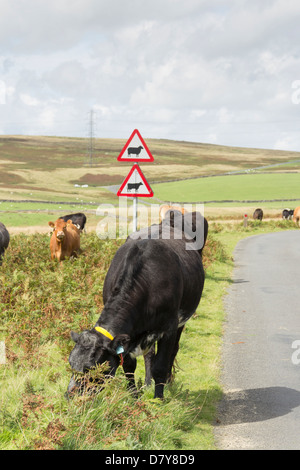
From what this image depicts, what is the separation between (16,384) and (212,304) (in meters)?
7.88

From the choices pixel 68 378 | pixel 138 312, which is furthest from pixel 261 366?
pixel 138 312

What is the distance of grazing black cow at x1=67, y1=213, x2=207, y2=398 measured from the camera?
5.54 metres

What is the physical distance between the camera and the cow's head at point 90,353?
547 cm

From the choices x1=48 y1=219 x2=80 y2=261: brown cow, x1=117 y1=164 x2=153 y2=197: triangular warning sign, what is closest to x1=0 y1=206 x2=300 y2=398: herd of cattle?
x1=117 y1=164 x2=153 y2=197: triangular warning sign

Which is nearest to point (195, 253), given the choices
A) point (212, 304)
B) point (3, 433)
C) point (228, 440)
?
point (228, 440)

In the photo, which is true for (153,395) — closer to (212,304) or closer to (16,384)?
(16,384)

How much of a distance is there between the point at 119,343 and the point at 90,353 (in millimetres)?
321

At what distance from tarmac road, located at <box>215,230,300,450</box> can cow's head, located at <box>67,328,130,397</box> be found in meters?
1.66

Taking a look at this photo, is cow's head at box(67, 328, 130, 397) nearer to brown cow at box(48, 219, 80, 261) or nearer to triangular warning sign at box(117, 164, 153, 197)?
triangular warning sign at box(117, 164, 153, 197)

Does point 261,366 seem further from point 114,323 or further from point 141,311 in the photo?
point 114,323

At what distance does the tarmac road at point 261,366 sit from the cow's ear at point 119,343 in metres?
1.63

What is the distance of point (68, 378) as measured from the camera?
6953mm

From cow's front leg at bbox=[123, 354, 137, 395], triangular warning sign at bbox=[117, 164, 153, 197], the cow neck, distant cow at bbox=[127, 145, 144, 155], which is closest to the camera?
the cow neck
